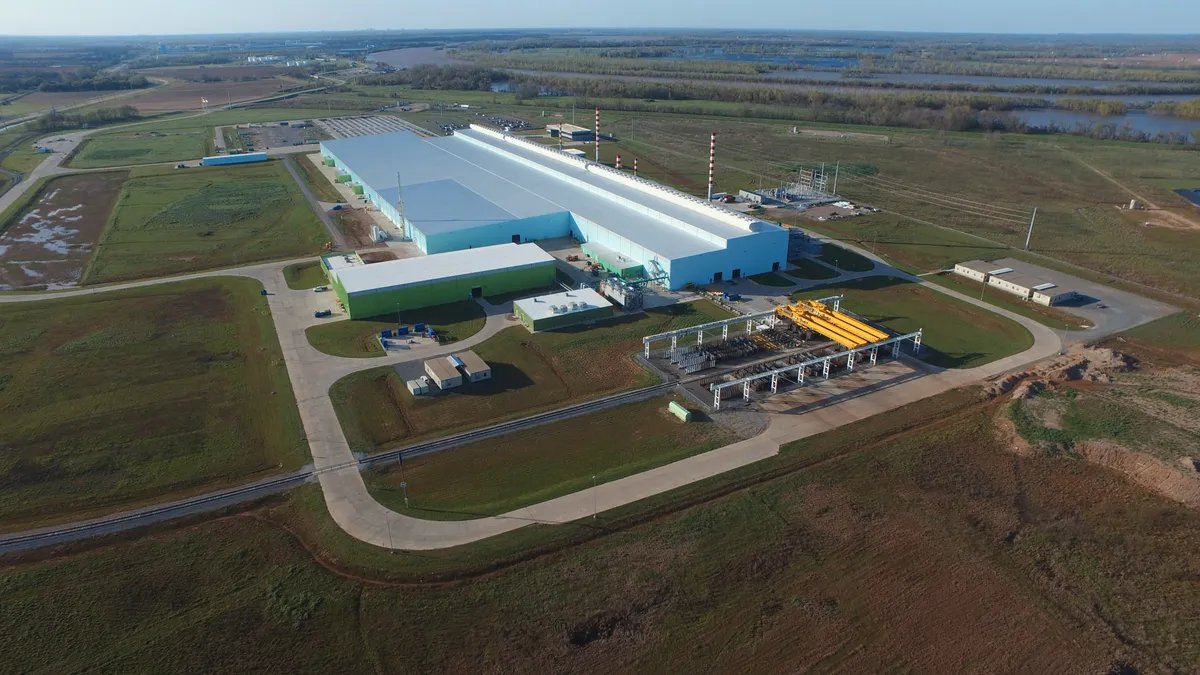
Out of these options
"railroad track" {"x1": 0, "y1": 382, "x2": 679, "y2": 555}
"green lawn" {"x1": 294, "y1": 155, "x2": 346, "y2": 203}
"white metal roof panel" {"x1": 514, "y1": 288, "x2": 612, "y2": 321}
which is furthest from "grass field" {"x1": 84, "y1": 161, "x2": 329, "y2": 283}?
"railroad track" {"x1": 0, "y1": 382, "x2": 679, "y2": 555}

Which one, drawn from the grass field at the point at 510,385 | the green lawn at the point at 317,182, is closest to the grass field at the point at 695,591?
the grass field at the point at 510,385

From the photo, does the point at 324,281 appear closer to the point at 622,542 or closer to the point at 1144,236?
the point at 622,542

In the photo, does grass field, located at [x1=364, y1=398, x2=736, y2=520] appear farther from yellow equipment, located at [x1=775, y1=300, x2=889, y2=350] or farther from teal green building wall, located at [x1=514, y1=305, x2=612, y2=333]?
yellow equipment, located at [x1=775, y1=300, x2=889, y2=350]

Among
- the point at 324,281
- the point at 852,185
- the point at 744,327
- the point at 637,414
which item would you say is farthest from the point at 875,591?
the point at 852,185

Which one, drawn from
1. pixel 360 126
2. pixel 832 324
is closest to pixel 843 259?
pixel 832 324

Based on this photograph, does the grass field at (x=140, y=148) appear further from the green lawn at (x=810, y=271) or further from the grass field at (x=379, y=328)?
the green lawn at (x=810, y=271)

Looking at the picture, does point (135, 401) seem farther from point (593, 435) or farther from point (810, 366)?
point (810, 366)
